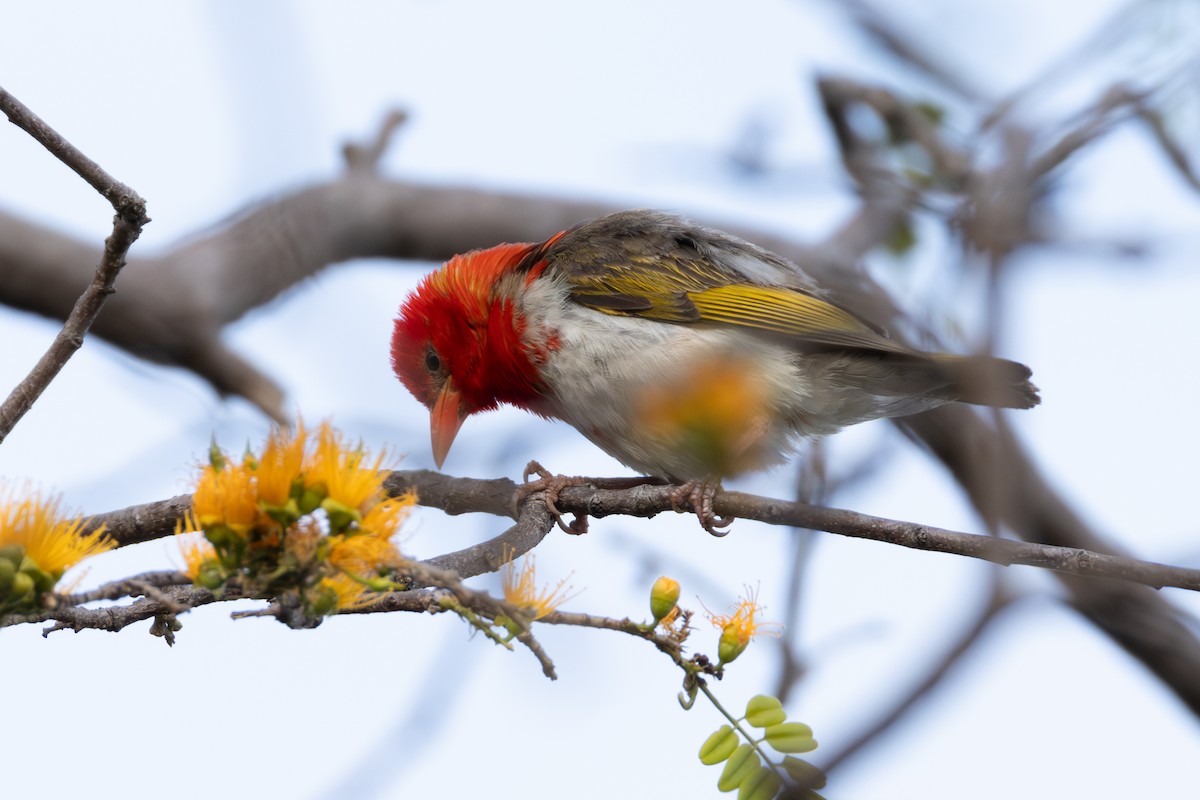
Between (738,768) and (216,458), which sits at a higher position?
(216,458)

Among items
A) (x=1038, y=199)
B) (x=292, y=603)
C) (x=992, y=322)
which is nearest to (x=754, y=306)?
(x=1038, y=199)

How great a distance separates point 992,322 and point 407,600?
136 centimetres

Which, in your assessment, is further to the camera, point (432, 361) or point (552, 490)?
point (432, 361)

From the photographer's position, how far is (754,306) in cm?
512

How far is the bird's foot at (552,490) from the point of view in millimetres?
4195

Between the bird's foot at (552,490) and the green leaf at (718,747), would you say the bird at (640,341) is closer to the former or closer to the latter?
the bird's foot at (552,490)

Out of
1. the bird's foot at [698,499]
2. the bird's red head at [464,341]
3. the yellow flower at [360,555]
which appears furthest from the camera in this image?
the bird's red head at [464,341]

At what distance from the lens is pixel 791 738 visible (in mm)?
2260

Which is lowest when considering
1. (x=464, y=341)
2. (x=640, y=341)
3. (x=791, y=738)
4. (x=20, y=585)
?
(x=20, y=585)

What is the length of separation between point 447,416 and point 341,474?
3.58 m

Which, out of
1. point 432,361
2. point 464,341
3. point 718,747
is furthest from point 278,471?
point 432,361

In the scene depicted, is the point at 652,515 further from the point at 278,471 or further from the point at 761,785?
the point at 278,471

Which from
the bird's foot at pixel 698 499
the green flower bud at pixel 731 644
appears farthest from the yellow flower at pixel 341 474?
the bird's foot at pixel 698 499

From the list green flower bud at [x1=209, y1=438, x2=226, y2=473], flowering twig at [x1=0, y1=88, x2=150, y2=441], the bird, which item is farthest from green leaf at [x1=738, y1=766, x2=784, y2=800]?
the bird
